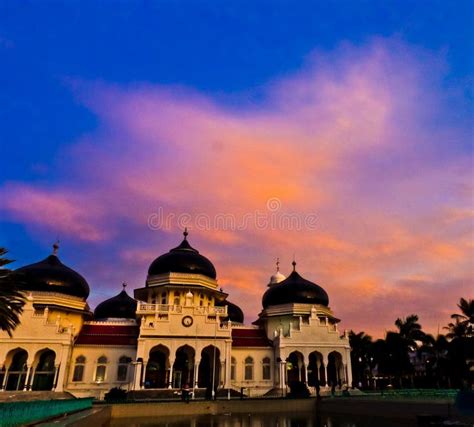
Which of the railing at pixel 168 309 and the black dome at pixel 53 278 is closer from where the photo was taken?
the railing at pixel 168 309

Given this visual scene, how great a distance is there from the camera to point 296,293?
47.3 m

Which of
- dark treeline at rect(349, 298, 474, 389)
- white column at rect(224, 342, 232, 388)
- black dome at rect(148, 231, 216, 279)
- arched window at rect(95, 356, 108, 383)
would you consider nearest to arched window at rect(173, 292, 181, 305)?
black dome at rect(148, 231, 216, 279)

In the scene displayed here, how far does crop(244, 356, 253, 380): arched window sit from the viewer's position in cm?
4091

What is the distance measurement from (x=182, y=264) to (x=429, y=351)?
3324 cm

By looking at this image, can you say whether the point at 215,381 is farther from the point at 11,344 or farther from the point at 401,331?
the point at 401,331

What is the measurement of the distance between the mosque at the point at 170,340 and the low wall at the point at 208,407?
8.20 m

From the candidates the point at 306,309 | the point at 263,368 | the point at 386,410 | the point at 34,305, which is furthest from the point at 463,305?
the point at 34,305

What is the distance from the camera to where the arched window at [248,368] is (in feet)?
134

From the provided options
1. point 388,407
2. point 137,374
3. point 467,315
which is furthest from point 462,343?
point 137,374

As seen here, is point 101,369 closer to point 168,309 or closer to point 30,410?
point 168,309

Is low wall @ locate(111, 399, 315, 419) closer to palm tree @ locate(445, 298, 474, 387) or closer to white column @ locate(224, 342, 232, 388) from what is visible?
white column @ locate(224, 342, 232, 388)

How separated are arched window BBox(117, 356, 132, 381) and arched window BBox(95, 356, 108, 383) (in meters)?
1.27

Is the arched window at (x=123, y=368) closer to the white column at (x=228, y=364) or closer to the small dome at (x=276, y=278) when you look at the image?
the white column at (x=228, y=364)

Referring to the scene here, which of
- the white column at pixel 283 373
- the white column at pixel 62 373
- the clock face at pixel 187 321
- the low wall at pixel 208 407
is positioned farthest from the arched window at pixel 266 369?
the white column at pixel 62 373
